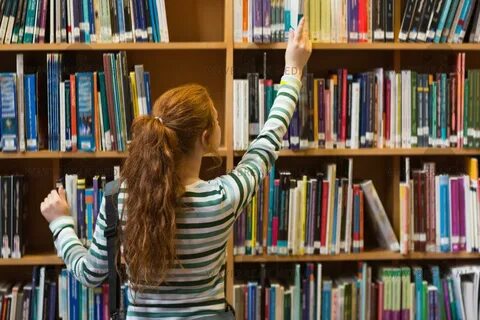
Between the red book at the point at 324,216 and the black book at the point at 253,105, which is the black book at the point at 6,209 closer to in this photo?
the black book at the point at 253,105

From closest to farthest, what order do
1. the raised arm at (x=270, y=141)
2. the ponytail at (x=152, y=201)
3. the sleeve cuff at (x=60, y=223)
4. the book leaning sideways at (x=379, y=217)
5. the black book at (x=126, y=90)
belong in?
the ponytail at (x=152, y=201) → the raised arm at (x=270, y=141) → the sleeve cuff at (x=60, y=223) → the black book at (x=126, y=90) → the book leaning sideways at (x=379, y=217)

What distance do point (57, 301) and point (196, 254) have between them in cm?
100

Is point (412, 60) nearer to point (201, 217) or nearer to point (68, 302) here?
point (201, 217)

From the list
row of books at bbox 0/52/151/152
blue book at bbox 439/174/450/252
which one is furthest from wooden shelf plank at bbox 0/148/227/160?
blue book at bbox 439/174/450/252

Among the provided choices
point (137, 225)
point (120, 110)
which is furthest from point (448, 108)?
point (137, 225)

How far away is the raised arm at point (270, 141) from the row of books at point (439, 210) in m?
0.72

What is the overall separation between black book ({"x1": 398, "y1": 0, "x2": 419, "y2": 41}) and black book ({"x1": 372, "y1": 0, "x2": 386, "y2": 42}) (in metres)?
0.06

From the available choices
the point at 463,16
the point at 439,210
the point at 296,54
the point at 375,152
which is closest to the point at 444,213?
the point at 439,210

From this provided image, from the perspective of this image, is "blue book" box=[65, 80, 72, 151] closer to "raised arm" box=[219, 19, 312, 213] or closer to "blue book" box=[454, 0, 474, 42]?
"raised arm" box=[219, 19, 312, 213]

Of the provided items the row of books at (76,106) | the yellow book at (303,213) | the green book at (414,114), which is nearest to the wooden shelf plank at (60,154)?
the row of books at (76,106)

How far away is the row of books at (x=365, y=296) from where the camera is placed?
2172 millimetres

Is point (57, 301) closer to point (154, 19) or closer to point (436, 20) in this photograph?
point (154, 19)

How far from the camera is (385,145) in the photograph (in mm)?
2199

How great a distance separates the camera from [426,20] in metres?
2.16
